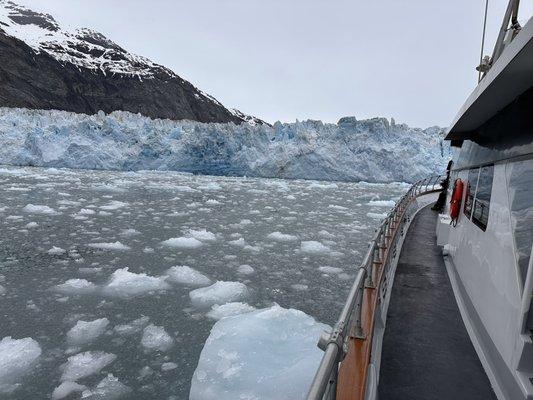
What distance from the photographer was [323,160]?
39562mm

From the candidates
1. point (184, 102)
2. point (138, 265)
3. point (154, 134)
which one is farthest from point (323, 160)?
point (184, 102)

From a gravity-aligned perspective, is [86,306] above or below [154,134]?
below

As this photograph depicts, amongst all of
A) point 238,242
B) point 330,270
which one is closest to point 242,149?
point 238,242

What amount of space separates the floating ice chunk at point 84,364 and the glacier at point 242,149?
115 ft

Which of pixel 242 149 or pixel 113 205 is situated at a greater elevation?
pixel 242 149

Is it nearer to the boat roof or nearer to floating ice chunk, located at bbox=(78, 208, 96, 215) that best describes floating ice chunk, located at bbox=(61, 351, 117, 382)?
the boat roof

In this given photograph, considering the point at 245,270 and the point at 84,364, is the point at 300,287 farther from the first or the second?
the point at 84,364

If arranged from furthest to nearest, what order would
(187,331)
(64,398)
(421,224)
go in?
(421,224) → (187,331) → (64,398)

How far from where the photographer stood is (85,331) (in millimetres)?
5234

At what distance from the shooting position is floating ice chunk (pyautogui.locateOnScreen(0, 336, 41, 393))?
13.6 ft

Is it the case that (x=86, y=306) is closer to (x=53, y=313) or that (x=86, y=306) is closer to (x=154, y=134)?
(x=53, y=313)

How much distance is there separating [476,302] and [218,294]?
4.21 metres

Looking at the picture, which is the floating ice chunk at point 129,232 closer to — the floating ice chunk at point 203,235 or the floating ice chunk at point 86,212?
the floating ice chunk at point 203,235

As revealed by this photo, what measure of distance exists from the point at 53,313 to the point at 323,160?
3550cm
